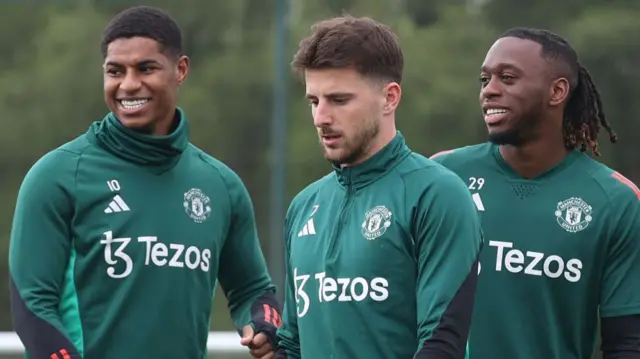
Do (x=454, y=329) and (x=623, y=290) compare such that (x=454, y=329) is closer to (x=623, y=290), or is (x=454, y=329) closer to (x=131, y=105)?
(x=623, y=290)

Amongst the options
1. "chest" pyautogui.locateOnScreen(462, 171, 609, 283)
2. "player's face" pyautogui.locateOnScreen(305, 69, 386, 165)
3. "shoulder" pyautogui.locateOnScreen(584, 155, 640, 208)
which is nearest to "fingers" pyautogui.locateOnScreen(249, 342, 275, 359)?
"chest" pyautogui.locateOnScreen(462, 171, 609, 283)

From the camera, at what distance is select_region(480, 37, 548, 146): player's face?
4.09m

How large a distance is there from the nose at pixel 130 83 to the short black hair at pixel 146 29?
0.12m

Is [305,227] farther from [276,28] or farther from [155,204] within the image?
[276,28]

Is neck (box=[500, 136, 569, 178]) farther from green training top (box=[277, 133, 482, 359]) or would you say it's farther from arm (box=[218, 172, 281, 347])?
arm (box=[218, 172, 281, 347])

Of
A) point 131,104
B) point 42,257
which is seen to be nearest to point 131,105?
point 131,104

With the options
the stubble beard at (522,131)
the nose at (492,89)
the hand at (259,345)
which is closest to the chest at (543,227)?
the stubble beard at (522,131)

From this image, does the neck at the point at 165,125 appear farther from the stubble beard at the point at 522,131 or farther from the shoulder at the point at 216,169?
the stubble beard at the point at 522,131

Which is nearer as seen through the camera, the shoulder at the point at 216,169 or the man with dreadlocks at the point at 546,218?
the man with dreadlocks at the point at 546,218

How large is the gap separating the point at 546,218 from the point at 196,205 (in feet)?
3.34

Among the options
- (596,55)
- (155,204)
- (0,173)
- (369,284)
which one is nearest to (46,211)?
(155,204)

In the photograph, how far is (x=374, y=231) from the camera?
342 centimetres

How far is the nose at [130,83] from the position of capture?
12.8 feet

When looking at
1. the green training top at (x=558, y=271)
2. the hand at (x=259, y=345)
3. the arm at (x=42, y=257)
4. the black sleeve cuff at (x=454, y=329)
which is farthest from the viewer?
the hand at (x=259, y=345)
